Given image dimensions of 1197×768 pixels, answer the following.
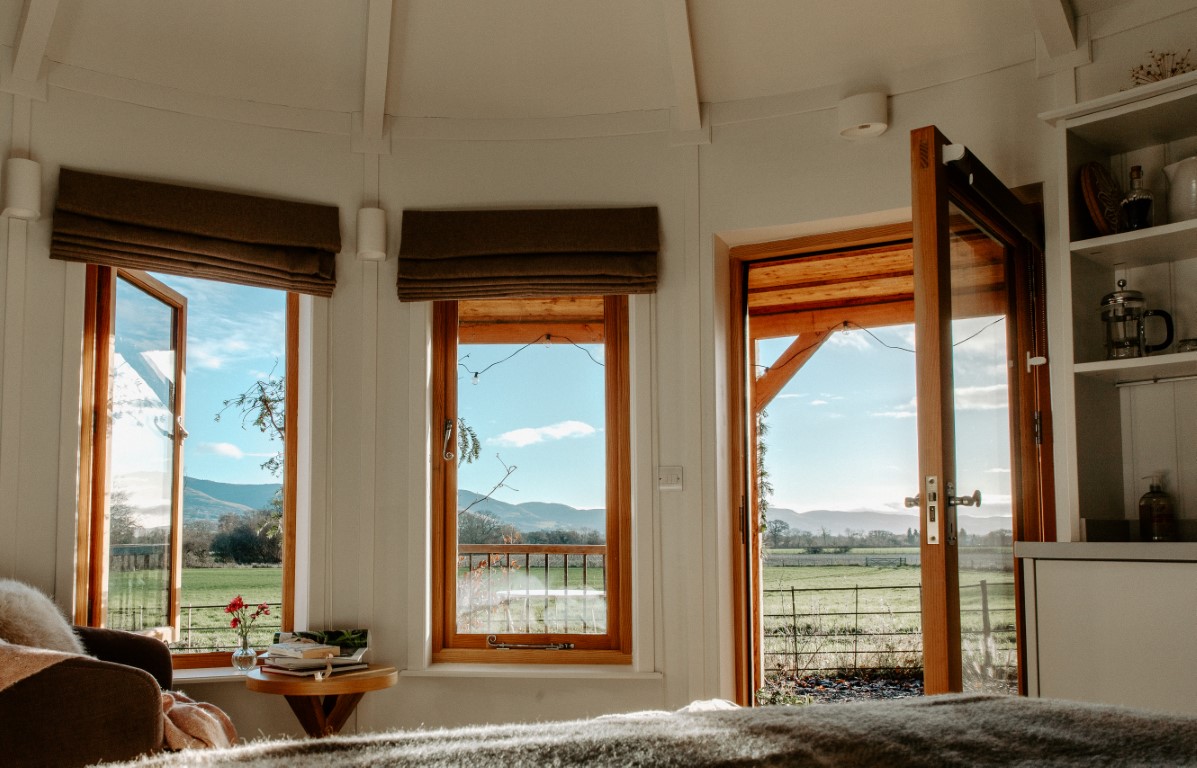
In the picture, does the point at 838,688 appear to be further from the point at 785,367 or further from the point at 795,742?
the point at 795,742

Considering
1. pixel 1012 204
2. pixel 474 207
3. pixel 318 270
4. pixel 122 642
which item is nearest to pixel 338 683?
pixel 122 642

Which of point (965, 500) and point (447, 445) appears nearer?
point (965, 500)

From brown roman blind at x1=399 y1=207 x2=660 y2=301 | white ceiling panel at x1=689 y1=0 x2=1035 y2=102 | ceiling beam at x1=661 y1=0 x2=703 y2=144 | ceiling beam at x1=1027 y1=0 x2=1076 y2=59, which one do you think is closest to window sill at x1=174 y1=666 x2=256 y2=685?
brown roman blind at x1=399 y1=207 x2=660 y2=301

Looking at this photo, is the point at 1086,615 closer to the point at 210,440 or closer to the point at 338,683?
the point at 338,683

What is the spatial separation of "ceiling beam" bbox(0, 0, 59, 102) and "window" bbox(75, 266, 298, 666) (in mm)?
631

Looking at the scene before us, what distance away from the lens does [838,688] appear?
5.34 m

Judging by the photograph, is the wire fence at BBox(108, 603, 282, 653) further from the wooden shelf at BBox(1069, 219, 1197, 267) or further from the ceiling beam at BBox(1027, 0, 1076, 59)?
the ceiling beam at BBox(1027, 0, 1076, 59)

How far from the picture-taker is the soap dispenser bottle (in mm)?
2604

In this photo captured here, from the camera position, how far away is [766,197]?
11.8 ft

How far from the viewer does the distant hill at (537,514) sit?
3.82 m

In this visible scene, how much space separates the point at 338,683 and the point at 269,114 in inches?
81.0

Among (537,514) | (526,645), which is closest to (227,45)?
(537,514)

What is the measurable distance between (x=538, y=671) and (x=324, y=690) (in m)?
0.80

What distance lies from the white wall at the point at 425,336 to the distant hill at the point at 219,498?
289 mm
